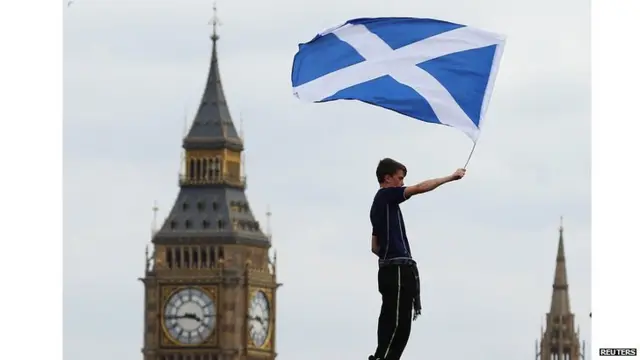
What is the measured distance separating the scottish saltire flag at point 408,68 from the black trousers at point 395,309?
1.08 meters

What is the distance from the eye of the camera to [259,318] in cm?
18375

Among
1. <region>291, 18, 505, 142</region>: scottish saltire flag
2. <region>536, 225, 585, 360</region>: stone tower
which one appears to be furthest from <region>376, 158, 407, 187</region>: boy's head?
<region>536, 225, 585, 360</region>: stone tower

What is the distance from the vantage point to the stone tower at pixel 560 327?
549ft

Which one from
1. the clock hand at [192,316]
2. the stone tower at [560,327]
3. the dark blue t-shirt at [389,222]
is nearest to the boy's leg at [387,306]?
the dark blue t-shirt at [389,222]

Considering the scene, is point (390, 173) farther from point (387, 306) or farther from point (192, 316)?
point (192, 316)

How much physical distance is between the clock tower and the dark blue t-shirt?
16190cm

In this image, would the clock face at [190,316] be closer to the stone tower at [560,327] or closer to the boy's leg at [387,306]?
the stone tower at [560,327]

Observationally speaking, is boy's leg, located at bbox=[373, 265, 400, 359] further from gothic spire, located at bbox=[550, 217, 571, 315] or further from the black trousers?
gothic spire, located at bbox=[550, 217, 571, 315]

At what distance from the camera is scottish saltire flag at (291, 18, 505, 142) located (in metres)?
18.0
